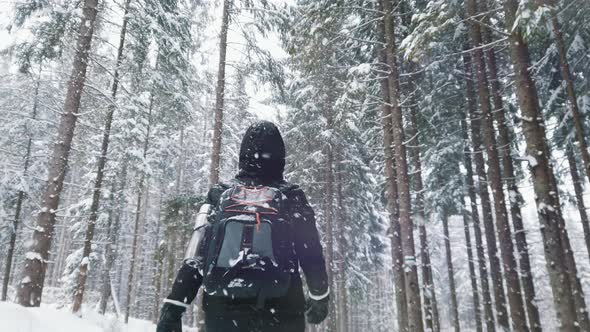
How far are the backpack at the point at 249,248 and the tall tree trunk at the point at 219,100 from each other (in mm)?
9756

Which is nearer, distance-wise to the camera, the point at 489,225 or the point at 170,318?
the point at 170,318

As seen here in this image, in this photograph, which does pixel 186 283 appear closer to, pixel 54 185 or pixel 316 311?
pixel 316 311

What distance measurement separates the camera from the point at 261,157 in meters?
2.79

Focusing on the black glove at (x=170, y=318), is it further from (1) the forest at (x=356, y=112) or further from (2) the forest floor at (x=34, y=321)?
(1) the forest at (x=356, y=112)

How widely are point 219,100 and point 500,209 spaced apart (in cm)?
943

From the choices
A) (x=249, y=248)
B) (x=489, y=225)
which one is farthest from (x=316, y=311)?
(x=489, y=225)

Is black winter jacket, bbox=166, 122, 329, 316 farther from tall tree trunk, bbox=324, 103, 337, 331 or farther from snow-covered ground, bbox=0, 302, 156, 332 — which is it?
tall tree trunk, bbox=324, 103, 337, 331

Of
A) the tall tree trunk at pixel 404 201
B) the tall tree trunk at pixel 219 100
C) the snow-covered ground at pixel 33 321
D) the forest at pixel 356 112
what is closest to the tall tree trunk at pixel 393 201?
the forest at pixel 356 112

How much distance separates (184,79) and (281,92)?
3.72m

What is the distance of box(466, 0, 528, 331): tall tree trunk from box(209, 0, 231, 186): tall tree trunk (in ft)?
26.5

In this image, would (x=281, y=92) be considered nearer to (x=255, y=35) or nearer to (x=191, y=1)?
(x=255, y=35)

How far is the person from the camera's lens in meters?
2.26

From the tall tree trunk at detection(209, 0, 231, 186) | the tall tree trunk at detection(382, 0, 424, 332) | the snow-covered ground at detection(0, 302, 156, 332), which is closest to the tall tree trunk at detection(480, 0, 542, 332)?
the tall tree trunk at detection(382, 0, 424, 332)

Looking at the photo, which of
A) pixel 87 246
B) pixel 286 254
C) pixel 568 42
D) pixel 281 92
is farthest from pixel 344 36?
pixel 87 246
